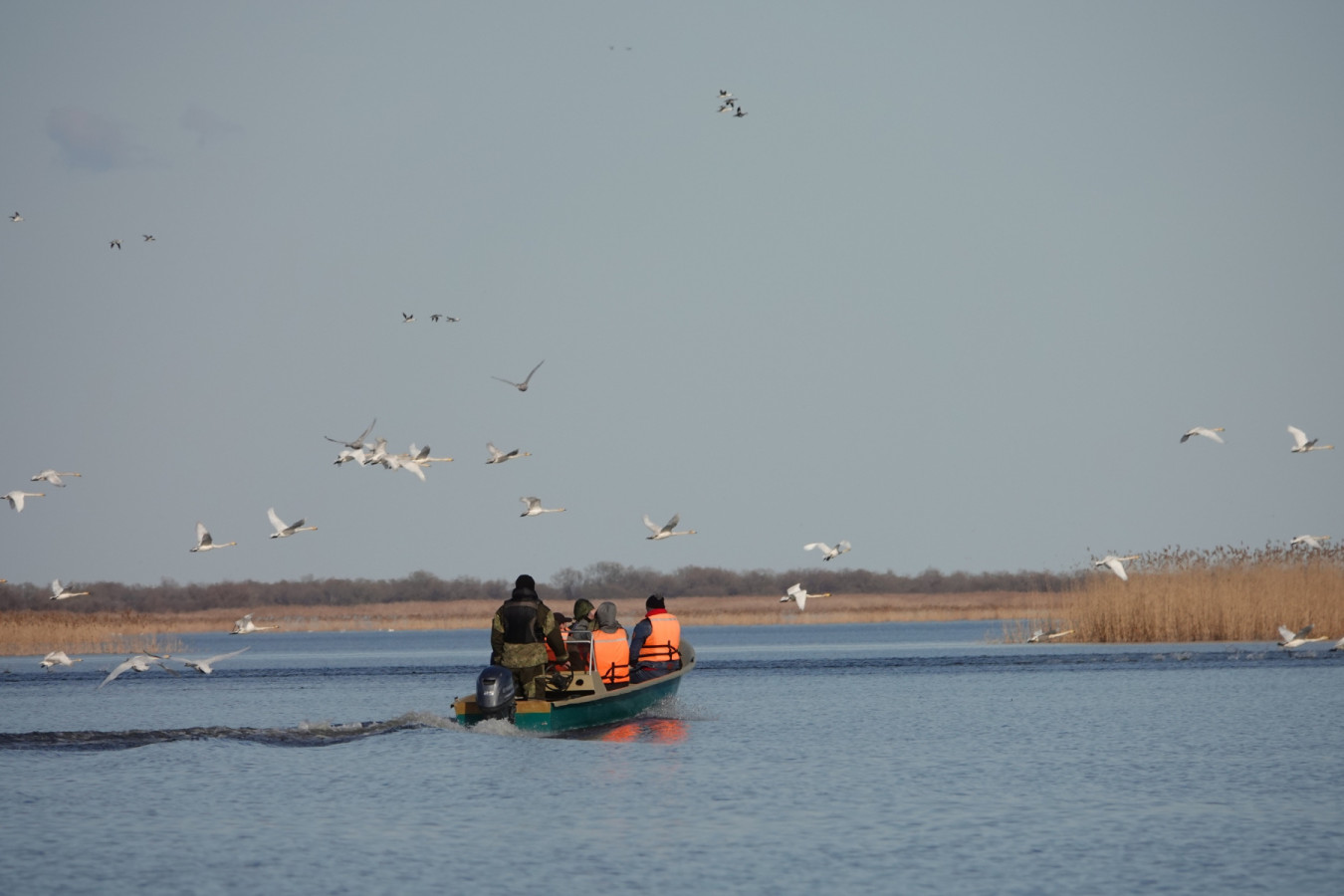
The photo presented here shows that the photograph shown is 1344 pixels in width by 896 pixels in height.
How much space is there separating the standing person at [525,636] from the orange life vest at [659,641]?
3545 millimetres

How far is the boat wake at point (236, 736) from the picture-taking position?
2567cm

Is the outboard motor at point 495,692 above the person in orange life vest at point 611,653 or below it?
below

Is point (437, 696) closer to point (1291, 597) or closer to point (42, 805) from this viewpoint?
point (42, 805)

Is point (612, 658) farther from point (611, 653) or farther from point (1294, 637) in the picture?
point (1294, 637)

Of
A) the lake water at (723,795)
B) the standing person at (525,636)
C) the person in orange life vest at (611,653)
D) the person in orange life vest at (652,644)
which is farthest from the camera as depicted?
the person in orange life vest at (652,644)

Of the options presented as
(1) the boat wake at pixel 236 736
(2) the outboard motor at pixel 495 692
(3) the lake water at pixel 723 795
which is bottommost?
(3) the lake water at pixel 723 795

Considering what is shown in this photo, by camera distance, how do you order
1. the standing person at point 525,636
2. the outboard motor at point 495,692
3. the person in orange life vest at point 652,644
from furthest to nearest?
the person in orange life vest at point 652,644 → the outboard motor at point 495,692 → the standing person at point 525,636

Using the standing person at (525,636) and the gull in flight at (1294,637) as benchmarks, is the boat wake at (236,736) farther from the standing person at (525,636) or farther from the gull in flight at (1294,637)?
the gull in flight at (1294,637)

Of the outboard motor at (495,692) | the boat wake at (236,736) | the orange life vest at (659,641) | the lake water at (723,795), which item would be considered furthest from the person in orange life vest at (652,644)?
the outboard motor at (495,692)

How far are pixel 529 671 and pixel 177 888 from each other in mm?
9585

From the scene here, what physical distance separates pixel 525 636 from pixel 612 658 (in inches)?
114

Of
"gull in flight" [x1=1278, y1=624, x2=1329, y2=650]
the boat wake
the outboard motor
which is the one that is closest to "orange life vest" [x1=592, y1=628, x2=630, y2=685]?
the outboard motor

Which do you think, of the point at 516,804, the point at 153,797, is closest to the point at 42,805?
the point at 153,797

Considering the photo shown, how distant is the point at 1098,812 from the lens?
1716 cm
